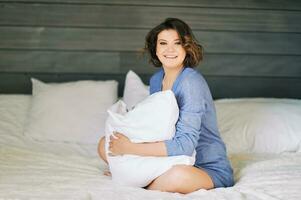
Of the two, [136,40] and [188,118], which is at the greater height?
[136,40]

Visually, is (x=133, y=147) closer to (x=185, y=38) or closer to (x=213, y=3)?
(x=185, y=38)

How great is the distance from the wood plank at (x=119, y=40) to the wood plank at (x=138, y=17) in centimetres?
3

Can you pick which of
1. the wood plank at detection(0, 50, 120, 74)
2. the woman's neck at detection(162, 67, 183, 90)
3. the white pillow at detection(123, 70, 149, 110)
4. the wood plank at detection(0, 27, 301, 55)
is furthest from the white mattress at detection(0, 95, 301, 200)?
the wood plank at detection(0, 27, 301, 55)

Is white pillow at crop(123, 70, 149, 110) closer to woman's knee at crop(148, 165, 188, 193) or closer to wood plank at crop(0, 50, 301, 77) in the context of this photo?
wood plank at crop(0, 50, 301, 77)

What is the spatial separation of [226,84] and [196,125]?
1.25 m

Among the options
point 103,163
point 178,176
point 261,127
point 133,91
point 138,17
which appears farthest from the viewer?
point 138,17

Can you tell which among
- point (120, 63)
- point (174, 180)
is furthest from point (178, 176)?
point (120, 63)

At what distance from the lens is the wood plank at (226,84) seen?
2.72 meters

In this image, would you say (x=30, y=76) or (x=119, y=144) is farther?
(x=30, y=76)

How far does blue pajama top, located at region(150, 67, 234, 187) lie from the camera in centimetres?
159

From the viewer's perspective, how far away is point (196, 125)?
1.60 m

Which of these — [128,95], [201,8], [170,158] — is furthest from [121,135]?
[201,8]

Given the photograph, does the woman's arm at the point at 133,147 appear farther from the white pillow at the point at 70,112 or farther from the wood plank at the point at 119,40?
the wood plank at the point at 119,40

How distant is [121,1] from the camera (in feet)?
8.81
